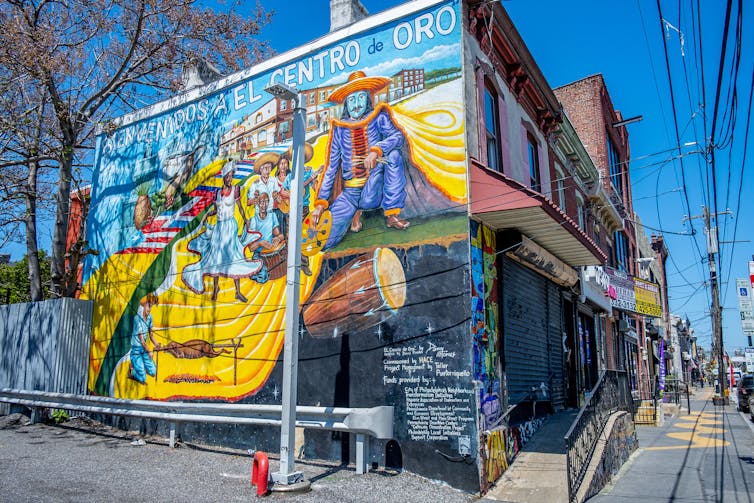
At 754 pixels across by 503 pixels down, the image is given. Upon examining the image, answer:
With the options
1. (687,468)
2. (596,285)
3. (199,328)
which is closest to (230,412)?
(199,328)

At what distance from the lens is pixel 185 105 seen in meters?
14.1

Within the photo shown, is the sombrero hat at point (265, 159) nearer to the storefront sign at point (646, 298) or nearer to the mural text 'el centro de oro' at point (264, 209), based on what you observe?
the mural text 'el centro de oro' at point (264, 209)

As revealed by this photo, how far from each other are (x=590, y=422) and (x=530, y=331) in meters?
2.75

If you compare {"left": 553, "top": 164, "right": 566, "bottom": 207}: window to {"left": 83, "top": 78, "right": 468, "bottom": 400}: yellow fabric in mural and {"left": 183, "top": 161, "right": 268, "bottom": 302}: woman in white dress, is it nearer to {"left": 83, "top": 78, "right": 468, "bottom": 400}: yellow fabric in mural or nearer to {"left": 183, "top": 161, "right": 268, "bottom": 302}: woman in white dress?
{"left": 83, "top": 78, "right": 468, "bottom": 400}: yellow fabric in mural

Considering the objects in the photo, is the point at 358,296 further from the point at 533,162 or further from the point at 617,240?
the point at 617,240

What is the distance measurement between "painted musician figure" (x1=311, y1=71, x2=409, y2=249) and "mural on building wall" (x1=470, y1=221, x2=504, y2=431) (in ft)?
4.58

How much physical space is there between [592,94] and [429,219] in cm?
1809

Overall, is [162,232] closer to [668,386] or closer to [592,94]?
[592,94]

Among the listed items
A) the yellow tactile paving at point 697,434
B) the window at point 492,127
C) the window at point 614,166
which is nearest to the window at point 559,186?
the window at point 492,127

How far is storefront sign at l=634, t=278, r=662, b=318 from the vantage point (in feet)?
67.3

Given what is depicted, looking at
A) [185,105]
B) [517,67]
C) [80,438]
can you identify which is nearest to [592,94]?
[517,67]

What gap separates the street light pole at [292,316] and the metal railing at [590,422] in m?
3.81

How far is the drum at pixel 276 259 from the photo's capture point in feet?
37.0

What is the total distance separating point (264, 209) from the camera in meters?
11.9
